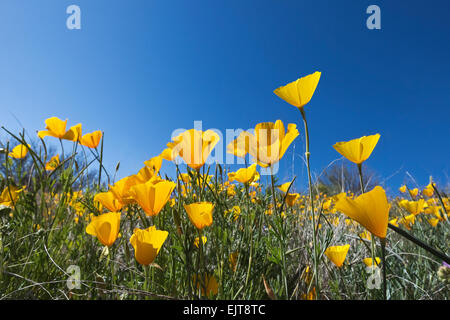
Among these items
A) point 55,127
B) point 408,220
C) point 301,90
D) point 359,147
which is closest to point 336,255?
point 359,147

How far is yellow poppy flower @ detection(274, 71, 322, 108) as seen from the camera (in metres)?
0.75

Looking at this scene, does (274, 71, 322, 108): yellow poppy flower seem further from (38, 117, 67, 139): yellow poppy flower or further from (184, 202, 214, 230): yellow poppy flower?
(38, 117, 67, 139): yellow poppy flower

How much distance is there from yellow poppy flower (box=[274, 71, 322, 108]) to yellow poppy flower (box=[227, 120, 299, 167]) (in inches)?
3.2

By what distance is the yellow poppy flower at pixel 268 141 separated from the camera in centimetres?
77

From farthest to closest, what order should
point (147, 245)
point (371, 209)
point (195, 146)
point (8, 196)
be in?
point (8, 196)
point (195, 146)
point (147, 245)
point (371, 209)

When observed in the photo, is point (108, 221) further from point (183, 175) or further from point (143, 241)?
point (183, 175)

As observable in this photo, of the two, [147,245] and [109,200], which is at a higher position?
[109,200]

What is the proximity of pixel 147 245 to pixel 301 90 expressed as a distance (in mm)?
571

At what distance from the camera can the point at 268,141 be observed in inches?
32.1

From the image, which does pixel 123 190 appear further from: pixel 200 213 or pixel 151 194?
pixel 200 213

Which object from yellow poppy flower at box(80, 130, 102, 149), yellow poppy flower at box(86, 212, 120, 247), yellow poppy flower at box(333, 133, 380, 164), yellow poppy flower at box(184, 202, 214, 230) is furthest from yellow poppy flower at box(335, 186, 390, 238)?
yellow poppy flower at box(80, 130, 102, 149)

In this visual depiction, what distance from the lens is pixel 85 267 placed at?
1191 millimetres
